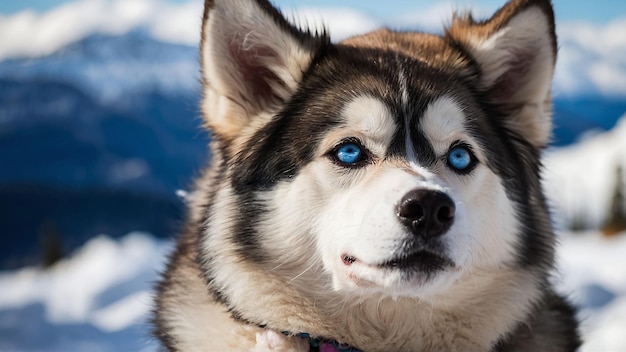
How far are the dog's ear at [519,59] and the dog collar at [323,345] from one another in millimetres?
1340

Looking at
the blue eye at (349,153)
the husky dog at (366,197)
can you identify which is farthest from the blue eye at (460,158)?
the blue eye at (349,153)

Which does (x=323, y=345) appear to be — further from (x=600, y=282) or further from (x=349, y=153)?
(x=600, y=282)

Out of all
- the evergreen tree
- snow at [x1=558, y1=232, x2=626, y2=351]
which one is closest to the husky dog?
snow at [x1=558, y1=232, x2=626, y2=351]

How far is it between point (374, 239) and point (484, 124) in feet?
3.16

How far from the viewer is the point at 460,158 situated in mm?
2664

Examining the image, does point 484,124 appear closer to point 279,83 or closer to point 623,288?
point 279,83

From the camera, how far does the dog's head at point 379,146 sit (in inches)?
91.9

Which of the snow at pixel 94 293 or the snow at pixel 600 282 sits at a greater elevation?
the snow at pixel 600 282

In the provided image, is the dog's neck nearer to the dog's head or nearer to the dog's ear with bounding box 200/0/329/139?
the dog's head

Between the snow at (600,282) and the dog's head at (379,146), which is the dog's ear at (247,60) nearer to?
the dog's head at (379,146)

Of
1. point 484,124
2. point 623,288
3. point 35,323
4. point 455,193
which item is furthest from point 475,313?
point 35,323

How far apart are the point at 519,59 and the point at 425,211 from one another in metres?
1.30

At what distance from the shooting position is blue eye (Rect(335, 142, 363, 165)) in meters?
2.61

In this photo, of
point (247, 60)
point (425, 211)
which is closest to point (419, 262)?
point (425, 211)
